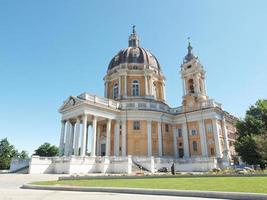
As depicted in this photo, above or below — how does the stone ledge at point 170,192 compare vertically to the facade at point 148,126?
below

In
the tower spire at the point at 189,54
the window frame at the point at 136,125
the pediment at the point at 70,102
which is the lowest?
the window frame at the point at 136,125

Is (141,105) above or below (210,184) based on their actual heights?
above

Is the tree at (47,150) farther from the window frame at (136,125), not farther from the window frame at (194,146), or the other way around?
the window frame at (194,146)

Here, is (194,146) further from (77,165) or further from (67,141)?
(67,141)

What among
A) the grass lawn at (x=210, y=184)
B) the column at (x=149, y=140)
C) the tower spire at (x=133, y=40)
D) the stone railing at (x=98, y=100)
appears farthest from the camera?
the tower spire at (x=133, y=40)

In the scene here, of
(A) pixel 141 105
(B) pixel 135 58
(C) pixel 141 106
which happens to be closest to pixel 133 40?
(B) pixel 135 58

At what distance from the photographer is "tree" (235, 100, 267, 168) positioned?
93.4 feet

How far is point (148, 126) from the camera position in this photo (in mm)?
39875

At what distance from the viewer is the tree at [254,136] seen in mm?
28455

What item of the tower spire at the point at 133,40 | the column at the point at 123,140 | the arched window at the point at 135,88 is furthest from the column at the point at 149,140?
the tower spire at the point at 133,40

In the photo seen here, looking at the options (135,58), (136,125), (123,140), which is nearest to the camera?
(123,140)

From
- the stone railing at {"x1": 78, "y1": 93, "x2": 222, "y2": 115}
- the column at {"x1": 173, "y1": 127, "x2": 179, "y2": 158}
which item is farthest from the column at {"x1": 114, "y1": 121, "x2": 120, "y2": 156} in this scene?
the column at {"x1": 173, "y1": 127, "x2": 179, "y2": 158}

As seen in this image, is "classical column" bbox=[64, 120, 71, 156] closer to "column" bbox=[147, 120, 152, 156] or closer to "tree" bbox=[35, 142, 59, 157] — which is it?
"column" bbox=[147, 120, 152, 156]

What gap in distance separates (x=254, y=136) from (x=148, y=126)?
16.4 metres
